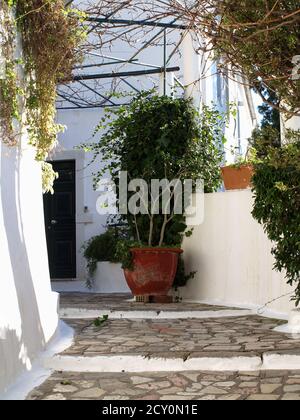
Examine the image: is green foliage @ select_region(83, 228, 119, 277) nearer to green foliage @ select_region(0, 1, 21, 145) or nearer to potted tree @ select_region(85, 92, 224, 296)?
potted tree @ select_region(85, 92, 224, 296)

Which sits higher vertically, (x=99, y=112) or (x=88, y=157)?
(x=99, y=112)

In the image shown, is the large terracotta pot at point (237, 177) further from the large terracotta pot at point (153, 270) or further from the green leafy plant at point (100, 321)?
the green leafy plant at point (100, 321)

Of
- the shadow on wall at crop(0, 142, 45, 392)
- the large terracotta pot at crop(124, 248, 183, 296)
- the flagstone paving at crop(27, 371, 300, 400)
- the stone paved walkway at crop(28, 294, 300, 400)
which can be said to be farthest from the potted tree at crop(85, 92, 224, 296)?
the flagstone paving at crop(27, 371, 300, 400)

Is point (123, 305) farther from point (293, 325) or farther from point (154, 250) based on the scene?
point (293, 325)

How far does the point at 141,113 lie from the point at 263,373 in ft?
16.2

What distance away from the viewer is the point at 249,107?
17078 mm

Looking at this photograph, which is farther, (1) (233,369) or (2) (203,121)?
(2) (203,121)

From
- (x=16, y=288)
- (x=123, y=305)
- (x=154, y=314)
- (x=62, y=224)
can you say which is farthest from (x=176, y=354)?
(x=62, y=224)

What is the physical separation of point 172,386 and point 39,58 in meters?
2.99

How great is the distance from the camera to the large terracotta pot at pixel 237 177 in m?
8.21

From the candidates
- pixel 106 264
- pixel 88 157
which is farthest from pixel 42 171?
pixel 88 157

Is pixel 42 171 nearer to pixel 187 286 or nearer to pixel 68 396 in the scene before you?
pixel 68 396

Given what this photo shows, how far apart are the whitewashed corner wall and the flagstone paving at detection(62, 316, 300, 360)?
1.36 ft

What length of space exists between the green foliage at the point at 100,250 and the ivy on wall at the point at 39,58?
4.99 metres
